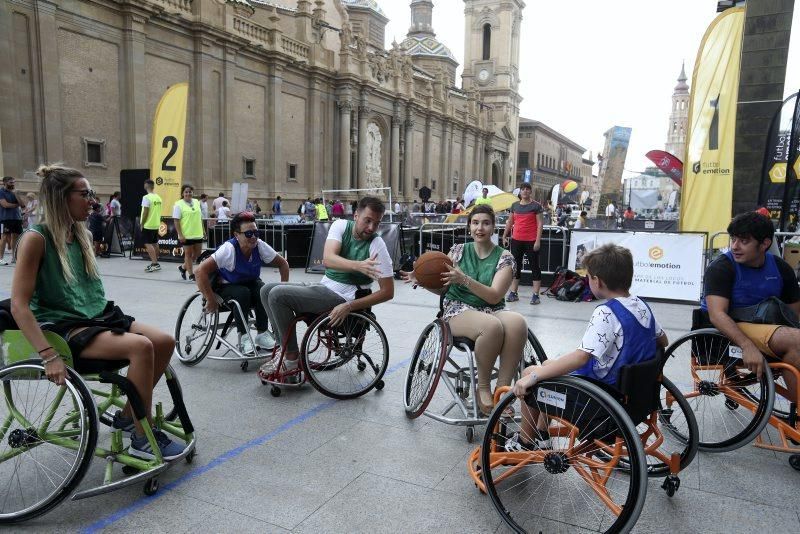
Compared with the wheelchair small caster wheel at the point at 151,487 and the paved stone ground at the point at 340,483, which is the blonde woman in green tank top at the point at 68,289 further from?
the paved stone ground at the point at 340,483

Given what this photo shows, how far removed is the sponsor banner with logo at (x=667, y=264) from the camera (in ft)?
30.4

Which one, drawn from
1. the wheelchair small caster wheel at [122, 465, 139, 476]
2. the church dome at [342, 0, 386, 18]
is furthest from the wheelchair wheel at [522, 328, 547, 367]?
the church dome at [342, 0, 386, 18]

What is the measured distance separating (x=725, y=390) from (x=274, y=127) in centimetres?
2886

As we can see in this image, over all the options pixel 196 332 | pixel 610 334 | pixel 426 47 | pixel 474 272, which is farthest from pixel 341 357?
pixel 426 47

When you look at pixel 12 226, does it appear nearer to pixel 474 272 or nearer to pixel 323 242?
pixel 323 242

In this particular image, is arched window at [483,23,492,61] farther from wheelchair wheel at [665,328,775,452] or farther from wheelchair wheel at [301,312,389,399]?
wheelchair wheel at [665,328,775,452]

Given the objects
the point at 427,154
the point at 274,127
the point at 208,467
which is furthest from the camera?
the point at 427,154

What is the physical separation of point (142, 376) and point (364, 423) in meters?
1.67

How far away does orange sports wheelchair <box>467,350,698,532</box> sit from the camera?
99.6 inches

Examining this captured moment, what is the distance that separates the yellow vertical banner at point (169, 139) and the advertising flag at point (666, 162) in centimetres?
1248

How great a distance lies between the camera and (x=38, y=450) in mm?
3416

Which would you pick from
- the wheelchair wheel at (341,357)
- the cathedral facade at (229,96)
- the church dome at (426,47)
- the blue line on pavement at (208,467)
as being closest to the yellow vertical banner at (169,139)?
the cathedral facade at (229,96)

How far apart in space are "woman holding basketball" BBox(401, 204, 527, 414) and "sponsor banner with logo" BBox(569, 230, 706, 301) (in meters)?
5.71

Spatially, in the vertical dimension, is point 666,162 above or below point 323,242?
above
